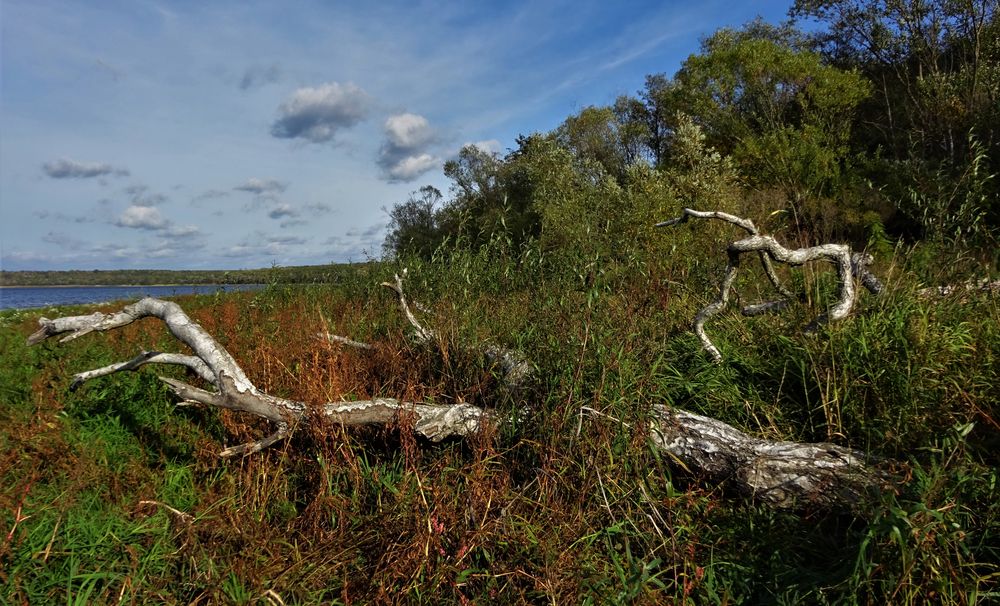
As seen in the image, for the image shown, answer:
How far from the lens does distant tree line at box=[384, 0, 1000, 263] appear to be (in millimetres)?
8528

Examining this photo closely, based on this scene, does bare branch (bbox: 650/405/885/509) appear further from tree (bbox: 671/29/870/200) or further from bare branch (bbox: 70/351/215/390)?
tree (bbox: 671/29/870/200)

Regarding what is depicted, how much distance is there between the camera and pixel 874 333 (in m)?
4.05

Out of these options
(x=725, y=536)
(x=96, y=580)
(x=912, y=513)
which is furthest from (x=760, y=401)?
(x=96, y=580)

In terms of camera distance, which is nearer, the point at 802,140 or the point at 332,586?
the point at 332,586

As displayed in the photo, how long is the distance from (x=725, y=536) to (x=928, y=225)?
359 cm

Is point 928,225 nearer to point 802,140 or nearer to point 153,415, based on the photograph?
point 153,415

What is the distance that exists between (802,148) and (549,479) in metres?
19.8

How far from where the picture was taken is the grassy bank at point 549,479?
9.19 ft

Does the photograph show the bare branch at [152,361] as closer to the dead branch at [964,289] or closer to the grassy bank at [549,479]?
the grassy bank at [549,479]

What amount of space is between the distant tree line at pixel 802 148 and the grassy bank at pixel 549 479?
1229mm

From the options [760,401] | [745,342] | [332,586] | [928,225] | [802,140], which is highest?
[802,140]

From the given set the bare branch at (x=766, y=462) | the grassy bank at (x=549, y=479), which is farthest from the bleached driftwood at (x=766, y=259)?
the bare branch at (x=766, y=462)

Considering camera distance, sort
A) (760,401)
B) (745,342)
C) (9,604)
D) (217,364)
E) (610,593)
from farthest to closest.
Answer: (745,342) → (760,401) → (217,364) → (610,593) → (9,604)

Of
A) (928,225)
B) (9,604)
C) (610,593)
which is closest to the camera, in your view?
(9,604)
